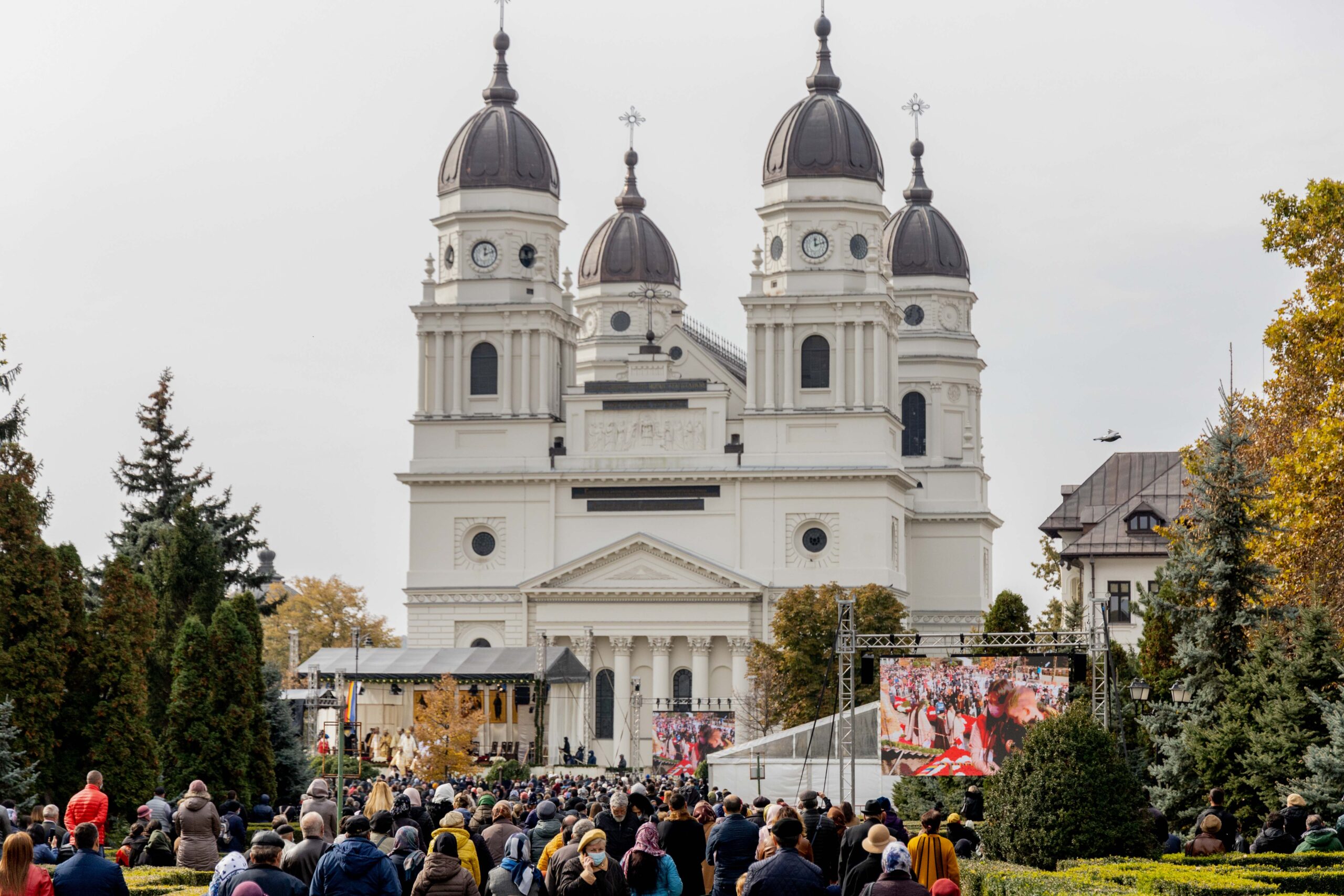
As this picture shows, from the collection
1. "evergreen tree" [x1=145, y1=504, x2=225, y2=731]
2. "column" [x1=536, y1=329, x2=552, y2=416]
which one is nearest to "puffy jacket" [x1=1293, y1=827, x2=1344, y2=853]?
"evergreen tree" [x1=145, y1=504, x2=225, y2=731]

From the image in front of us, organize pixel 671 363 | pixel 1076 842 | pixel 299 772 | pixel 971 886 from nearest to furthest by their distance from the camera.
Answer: pixel 971 886, pixel 1076 842, pixel 299 772, pixel 671 363

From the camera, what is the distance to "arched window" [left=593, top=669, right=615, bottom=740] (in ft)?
270

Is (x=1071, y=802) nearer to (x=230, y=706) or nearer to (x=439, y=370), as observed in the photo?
(x=230, y=706)

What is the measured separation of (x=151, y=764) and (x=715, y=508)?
161 ft

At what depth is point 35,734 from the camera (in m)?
33.4

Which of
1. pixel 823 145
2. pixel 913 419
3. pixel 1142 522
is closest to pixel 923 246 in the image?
pixel 913 419

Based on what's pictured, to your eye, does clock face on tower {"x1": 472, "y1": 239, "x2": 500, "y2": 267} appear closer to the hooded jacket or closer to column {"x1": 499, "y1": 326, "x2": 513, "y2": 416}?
column {"x1": 499, "y1": 326, "x2": 513, "y2": 416}

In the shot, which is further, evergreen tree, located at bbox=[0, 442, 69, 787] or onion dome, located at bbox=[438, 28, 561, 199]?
onion dome, located at bbox=[438, 28, 561, 199]

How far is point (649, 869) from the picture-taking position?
1712 cm

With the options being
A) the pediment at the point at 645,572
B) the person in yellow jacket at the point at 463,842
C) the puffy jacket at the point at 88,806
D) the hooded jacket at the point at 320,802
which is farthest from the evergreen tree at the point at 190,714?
the pediment at the point at 645,572

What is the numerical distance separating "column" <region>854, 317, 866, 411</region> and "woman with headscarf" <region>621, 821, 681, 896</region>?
6584cm

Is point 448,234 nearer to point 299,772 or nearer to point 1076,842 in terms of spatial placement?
point 299,772

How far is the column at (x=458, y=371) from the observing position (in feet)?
284

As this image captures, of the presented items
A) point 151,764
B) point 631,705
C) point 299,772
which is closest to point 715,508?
point 631,705
